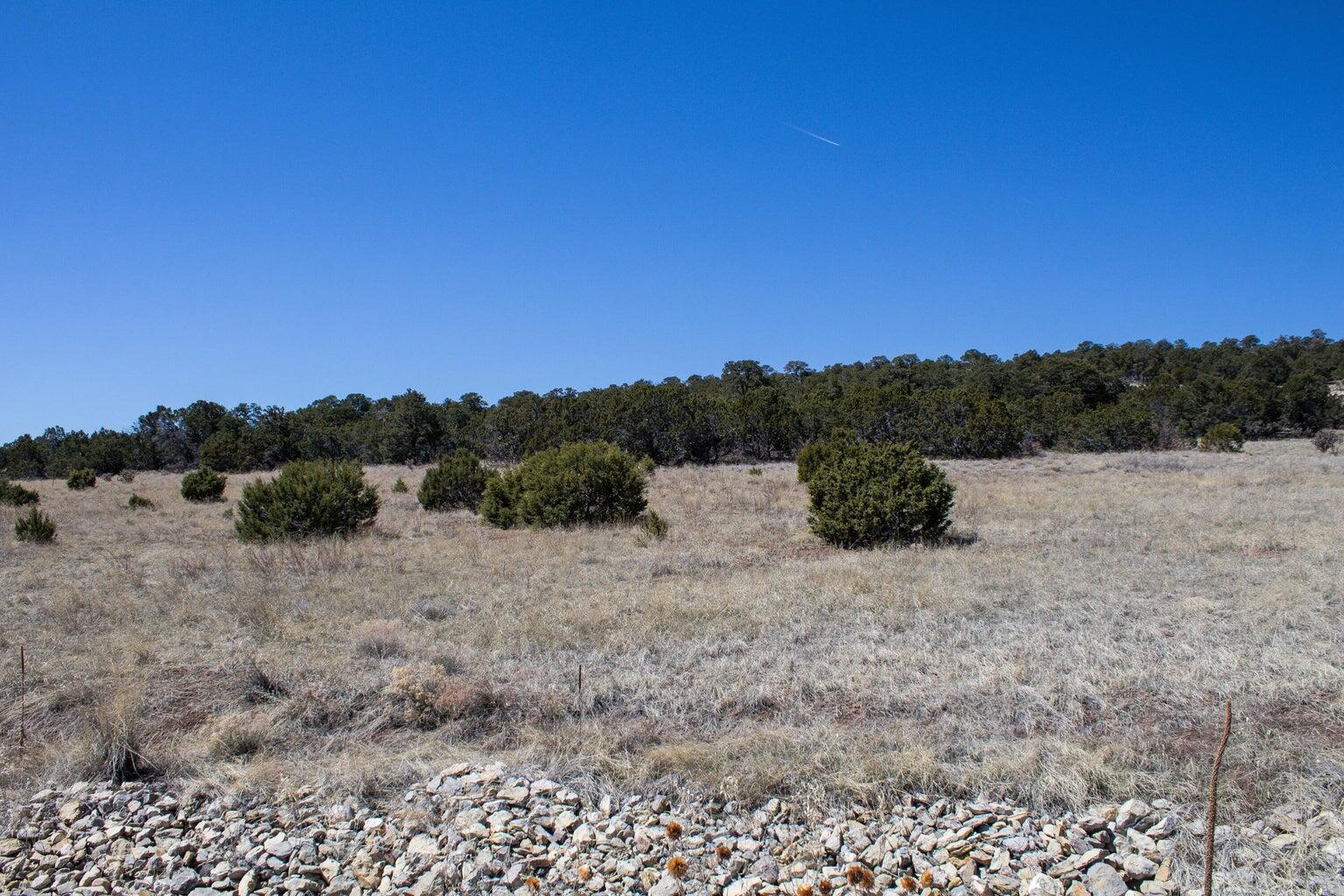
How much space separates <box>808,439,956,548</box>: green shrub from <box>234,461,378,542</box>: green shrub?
9.09 meters

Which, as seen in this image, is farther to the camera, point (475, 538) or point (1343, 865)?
point (475, 538)

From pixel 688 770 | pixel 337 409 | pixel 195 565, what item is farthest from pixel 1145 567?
pixel 337 409

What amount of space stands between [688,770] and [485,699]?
189cm

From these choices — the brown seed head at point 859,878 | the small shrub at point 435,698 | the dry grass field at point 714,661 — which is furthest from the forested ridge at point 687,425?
the brown seed head at point 859,878

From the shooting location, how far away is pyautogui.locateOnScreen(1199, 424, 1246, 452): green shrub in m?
34.7

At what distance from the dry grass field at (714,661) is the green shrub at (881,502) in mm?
585

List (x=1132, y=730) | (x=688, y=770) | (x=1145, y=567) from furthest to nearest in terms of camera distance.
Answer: (x=1145, y=567)
(x=1132, y=730)
(x=688, y=770)

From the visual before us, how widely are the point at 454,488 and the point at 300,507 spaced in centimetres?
561

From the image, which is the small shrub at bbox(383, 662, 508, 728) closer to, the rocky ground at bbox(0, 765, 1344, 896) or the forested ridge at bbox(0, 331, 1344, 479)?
the rocky ground at bbox(0, 765, 1344, 896)

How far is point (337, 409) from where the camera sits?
185 feet

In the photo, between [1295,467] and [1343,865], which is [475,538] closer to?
[1343,865]

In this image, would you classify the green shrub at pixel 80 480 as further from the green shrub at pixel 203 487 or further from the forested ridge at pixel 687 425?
the forested ridge at pixel 687 425

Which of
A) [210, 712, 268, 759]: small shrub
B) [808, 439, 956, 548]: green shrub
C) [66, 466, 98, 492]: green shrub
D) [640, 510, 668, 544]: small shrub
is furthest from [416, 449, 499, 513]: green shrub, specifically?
[66, 466, 98, 492]: green shrub

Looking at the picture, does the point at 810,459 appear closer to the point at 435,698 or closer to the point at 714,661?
the point at 714,661
